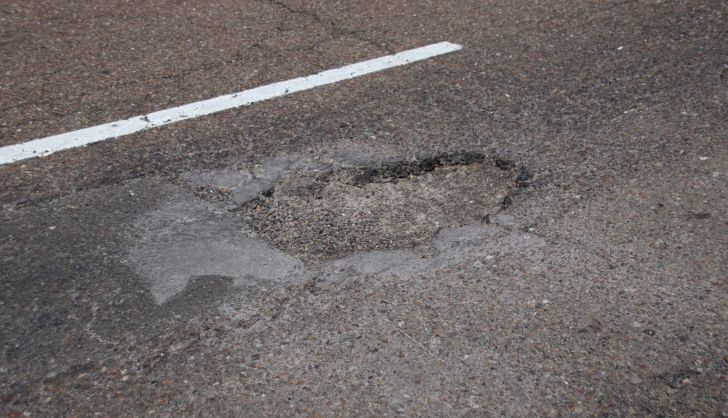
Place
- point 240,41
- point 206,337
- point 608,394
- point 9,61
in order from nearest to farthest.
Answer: point 608,394
point 206,337
point 9,61
point 240,41

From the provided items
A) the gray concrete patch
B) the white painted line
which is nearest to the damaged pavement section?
the gray concrete patch

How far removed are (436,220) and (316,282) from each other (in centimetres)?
75

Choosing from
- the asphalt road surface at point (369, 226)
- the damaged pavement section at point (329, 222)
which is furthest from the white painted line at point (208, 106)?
the damaged pavement section at point (329, 222)

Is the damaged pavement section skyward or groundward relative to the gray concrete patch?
groundward

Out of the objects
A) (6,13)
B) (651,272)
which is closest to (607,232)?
(651,272)

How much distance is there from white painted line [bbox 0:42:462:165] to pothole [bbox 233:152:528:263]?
982 millimetres

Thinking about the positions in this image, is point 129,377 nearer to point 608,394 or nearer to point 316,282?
point 316,282

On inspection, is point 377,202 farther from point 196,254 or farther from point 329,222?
point 196,254

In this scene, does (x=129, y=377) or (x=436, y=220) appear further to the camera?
(x=436, y=220)

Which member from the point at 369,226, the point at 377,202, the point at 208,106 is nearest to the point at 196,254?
the point at 369,226

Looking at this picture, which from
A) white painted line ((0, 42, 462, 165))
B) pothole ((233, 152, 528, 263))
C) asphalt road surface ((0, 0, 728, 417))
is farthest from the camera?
white painted line ((0, 42, 462, 165))

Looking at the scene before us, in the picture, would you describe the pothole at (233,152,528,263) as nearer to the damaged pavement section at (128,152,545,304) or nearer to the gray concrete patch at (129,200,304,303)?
the damaged pavement section at (128,152,545,304)

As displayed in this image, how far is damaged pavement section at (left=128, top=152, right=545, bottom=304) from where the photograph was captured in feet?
11.1

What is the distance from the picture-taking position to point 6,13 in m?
6.10
